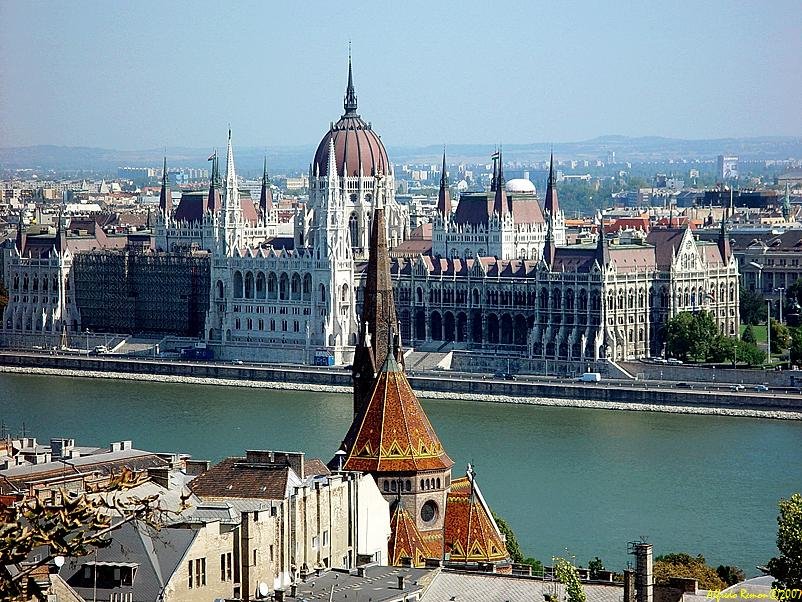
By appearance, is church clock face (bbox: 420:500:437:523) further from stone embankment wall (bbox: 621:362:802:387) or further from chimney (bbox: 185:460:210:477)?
stone embankment wall (bbox: 621:362:802:387)

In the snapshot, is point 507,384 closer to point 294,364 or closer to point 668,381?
point 668,381

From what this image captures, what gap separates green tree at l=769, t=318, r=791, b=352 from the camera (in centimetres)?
4781

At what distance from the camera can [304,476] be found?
638 inches

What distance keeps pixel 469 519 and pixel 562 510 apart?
28.6 feet

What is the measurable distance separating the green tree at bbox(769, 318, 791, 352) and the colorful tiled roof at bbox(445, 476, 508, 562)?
101ft

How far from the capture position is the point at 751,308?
55625 millimetres

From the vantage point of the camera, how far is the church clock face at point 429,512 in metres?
17.6

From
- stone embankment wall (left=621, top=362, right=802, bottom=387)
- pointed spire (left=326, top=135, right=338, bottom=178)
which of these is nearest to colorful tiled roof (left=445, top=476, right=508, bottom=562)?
stone embankment wall (left=621, top=362, right=802, bottom=387)

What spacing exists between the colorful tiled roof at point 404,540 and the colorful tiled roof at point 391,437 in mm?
380

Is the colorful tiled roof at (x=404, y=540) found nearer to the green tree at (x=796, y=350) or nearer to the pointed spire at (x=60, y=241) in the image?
the green tree at (x=796, y=350)

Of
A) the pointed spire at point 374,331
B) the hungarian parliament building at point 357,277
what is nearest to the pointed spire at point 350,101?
the hungarian parliament building at point 357,277

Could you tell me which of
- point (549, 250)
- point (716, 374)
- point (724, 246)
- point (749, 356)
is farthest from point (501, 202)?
point (716, 374)

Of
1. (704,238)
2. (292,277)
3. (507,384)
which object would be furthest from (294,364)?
(704,238)

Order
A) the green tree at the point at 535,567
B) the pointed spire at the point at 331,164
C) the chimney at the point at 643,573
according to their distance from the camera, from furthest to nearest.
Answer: the pointed spire at the point at 331,164 < the green tree at the point at 535,567 < the chimney at the point at 643,573
